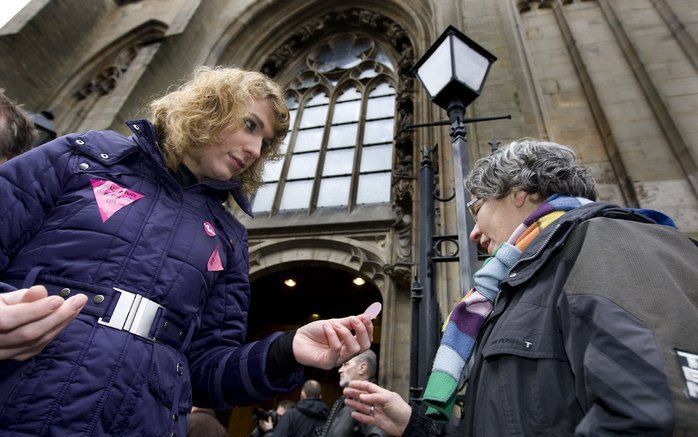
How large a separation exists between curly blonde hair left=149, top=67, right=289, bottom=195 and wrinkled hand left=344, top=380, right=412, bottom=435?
3.12 ft

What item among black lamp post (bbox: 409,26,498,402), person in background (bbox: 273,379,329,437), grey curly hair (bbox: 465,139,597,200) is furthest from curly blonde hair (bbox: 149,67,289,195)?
person in background (bbox: 273,379,329,437)

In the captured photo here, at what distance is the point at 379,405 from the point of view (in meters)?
1.37

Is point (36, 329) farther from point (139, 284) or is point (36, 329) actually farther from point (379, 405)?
point (379, 405)

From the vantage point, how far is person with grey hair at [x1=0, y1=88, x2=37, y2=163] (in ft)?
5.20

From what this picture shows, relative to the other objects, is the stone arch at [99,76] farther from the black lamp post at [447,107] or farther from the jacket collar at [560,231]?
the jacket collar at [560,231]

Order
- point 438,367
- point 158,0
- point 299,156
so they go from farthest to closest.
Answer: point 158,0 → point 299,156 → point 438,367

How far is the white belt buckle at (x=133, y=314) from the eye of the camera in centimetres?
92

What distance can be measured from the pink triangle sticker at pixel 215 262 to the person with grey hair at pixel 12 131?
1087 mm

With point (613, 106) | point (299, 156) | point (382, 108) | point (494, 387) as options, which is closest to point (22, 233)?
point (494, 387)

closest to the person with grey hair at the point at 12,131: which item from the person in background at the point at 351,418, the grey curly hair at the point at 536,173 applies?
the grey curly hair at the point at 536,173

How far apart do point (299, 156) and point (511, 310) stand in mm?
7126

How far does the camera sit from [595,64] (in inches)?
209

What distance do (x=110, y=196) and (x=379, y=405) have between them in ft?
3.51

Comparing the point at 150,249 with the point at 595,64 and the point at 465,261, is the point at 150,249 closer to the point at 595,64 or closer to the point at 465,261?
the point at 465,261
